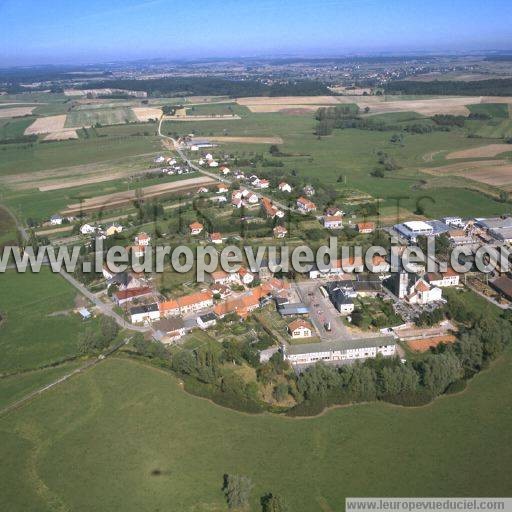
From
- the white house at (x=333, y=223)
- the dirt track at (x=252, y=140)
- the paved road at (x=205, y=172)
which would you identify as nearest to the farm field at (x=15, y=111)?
the paved road at (x=205, y=172)

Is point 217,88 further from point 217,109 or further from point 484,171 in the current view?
point 484,171

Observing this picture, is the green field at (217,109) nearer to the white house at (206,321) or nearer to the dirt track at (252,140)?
the dirt track at (252,140)

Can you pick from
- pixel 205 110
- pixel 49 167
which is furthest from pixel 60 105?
pixel 49 167

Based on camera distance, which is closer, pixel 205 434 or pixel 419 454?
pixel 419 454

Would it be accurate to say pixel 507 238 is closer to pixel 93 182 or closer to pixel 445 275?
pixel 445 275

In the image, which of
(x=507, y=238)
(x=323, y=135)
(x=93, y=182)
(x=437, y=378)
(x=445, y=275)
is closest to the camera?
(x=437, y=378)
